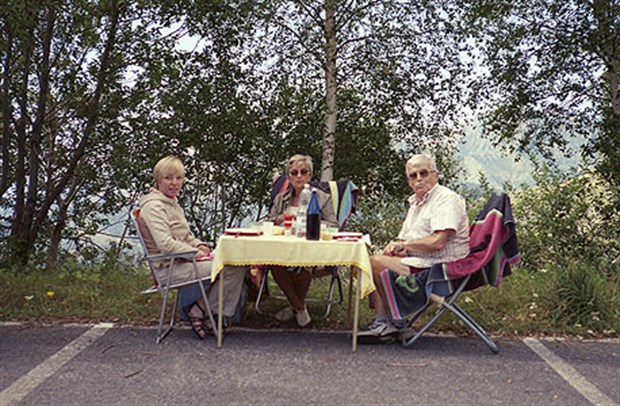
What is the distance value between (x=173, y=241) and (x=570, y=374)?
2.58 m

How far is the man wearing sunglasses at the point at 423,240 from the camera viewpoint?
4258 mm

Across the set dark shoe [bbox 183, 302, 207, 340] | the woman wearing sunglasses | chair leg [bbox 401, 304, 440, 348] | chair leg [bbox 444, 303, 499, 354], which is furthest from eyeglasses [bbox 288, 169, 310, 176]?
chair leg [bbox 444, 303, 499, 354]

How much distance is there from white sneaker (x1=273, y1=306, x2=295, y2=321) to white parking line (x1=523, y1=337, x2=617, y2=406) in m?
1.69

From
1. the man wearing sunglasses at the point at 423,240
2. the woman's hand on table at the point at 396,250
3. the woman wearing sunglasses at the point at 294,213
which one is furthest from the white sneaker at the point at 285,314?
the woman's hand on table at the point at 396,250

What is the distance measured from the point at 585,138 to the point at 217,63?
21.5ft

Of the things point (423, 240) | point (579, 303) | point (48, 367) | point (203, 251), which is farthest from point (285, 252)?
point (579, 303)

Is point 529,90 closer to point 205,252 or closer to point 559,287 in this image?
point 559,287

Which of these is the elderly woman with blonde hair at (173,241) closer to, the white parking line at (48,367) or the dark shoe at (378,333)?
the white parking line at (48,367)

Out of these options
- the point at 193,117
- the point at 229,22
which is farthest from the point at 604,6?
the point at 193,117

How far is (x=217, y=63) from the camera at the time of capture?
1200 centimetres

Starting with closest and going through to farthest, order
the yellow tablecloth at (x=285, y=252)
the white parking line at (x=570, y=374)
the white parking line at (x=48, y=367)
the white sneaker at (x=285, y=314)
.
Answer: the white parking line at (x=48, y=367) < the white parking line at (x=570, y=374) < the yellow tablecloth at (x=285, y=252) < the white sneaker at (x=285, y=314)

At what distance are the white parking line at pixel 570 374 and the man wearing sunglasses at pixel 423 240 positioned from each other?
823 mm

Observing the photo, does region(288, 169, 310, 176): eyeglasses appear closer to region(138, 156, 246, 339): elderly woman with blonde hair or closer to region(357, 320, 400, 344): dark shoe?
region(138, 156, 246, 339): elderly woman with blonde hair

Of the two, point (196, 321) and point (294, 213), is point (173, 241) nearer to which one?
point (196, 321)
